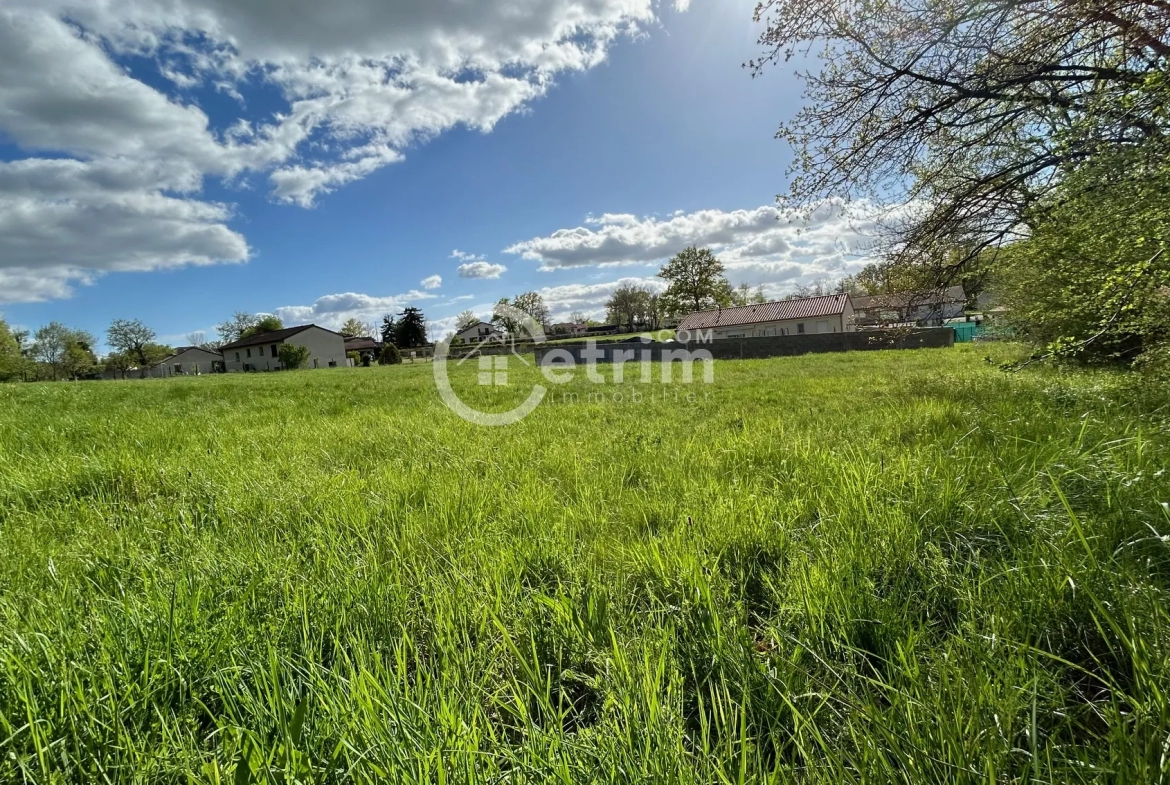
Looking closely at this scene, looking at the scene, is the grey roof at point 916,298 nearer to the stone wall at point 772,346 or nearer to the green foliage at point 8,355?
the stone wall at point 772,346

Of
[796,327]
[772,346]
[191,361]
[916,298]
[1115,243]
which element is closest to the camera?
[1115,243]

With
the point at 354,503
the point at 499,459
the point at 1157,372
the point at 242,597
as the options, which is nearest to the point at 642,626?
the point at 242,597

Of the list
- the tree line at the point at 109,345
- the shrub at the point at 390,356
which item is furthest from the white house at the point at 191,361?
the shrub at the point at 390,356

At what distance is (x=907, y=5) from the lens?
5.32 m

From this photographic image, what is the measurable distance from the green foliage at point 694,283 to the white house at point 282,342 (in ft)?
149

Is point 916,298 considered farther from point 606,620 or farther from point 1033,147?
point 606,620

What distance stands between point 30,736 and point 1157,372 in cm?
767

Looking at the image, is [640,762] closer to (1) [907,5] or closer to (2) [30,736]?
(2) [30,736]

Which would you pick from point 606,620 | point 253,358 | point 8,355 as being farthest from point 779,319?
point 8,355

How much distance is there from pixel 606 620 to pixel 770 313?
56575 mm

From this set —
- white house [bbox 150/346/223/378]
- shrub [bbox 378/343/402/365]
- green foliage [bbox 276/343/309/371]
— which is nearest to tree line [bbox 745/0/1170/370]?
shrub [bbox 378/343/402/365]

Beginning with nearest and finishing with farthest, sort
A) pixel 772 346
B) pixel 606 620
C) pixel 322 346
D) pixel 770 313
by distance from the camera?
pixel 606 620
pixel 772 346
pixel 770 313
pixel 322 346

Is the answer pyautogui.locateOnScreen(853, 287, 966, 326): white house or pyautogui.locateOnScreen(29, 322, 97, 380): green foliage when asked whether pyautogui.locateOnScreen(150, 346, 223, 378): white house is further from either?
pyautogui.locateOnScreen(853, 287, 966, 326): white house

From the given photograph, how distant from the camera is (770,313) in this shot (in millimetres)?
52688
